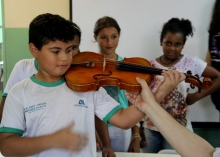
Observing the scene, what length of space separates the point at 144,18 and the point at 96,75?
1.23 meters

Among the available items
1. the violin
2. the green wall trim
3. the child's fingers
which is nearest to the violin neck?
the violin

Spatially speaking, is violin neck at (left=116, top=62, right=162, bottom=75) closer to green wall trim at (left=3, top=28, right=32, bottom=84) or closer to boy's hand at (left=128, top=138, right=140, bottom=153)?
boy's hand at (left=128, top=138, right=140, bottom=153)

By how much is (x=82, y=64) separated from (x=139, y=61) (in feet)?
0.97

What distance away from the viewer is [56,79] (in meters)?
1.03

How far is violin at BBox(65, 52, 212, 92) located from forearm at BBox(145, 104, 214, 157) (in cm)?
21

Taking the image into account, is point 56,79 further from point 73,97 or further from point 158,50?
point 158,50

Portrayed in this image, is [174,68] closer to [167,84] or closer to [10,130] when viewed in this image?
[167,84]

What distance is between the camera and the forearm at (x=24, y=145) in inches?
33.7

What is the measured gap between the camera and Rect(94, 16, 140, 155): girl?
58.6 inches

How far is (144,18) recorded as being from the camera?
2248 millimetres

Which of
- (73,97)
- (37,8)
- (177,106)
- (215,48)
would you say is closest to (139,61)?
(73,97)

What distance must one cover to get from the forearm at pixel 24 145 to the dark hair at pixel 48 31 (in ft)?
1.12

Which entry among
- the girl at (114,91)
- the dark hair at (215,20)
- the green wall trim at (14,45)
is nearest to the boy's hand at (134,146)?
the girl at (114,91)

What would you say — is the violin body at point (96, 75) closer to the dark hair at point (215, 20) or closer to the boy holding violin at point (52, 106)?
the boy holding violin at point (52, 106)
